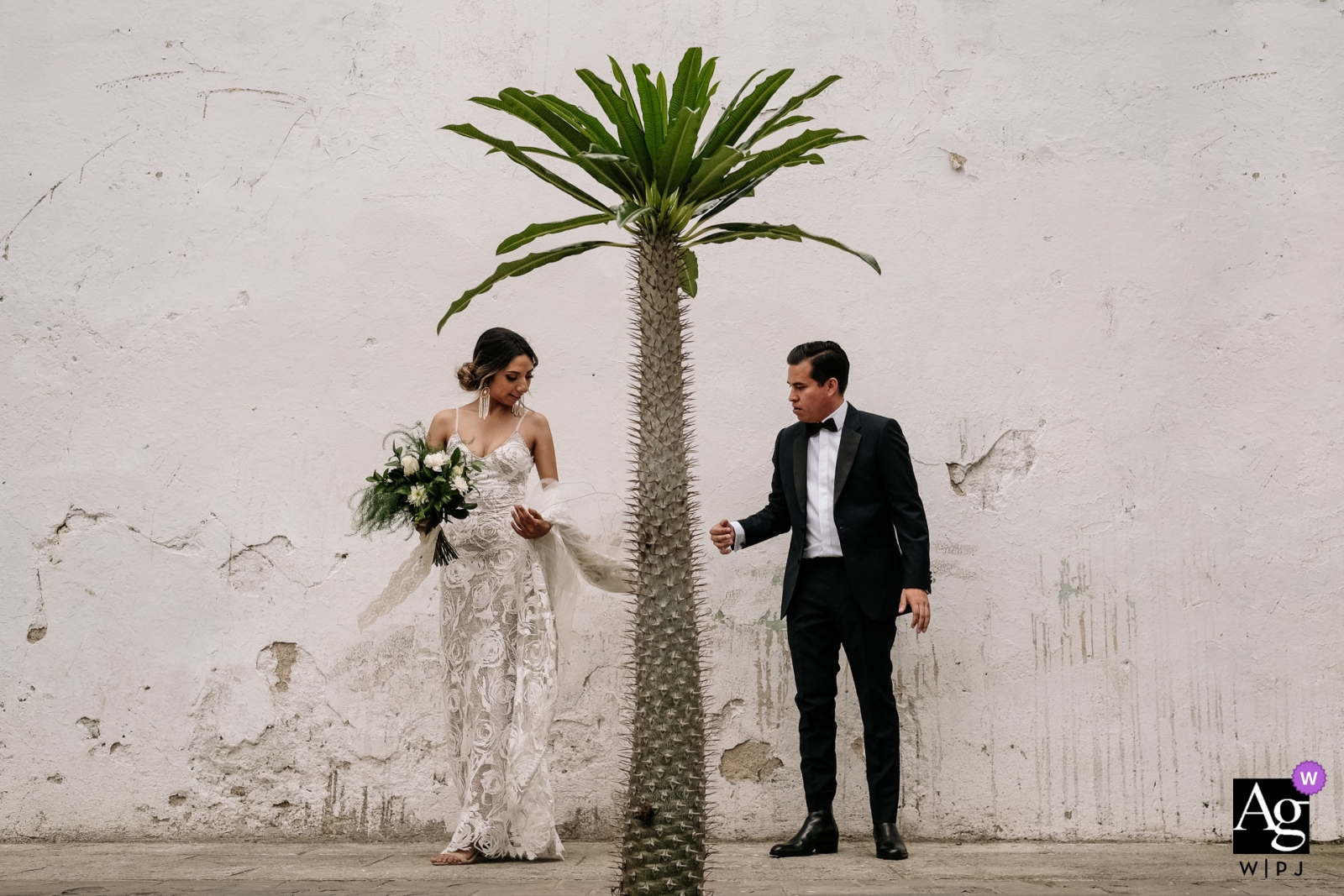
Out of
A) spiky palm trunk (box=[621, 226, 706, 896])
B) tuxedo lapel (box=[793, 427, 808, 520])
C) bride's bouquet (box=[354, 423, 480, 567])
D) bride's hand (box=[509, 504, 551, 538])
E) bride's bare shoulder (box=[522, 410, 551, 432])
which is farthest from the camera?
bride's bare shoulder (box=[522, 410, 551, 432])

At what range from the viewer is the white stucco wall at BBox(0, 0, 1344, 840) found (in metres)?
4.79

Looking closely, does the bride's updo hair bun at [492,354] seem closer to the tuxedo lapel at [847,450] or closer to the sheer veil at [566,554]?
the sheer veil at [566,554]

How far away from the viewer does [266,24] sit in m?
5.19

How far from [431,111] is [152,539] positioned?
2.39 metres

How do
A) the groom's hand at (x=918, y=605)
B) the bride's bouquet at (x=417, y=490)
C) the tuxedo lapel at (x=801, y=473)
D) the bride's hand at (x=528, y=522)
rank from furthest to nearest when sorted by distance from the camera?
the tuxedo lapel at (x=801, y=473) → the groom's hand at (x=918, y=605) → the bride's hand at (x=528, y=522) → the bride's bouquet at (x=417, y=490)

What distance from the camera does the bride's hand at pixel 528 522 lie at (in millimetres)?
4090

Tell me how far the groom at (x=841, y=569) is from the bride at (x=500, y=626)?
0.88 metres

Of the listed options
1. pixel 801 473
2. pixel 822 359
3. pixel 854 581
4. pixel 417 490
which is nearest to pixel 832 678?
pixel 854 581

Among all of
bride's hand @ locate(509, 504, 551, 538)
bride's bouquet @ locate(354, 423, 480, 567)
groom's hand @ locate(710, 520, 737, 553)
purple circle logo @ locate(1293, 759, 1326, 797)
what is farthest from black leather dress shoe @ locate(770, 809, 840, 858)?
purple circle logo @ locate(1293, 759, 1326, 797)

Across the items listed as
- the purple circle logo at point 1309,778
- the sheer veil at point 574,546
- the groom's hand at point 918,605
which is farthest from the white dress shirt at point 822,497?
the purple circle logo at point 1309,778

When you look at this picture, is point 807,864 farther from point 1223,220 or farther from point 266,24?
point 266,24

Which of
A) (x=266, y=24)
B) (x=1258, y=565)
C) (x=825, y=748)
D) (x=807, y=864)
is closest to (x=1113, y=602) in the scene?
(x=1258, y=565)

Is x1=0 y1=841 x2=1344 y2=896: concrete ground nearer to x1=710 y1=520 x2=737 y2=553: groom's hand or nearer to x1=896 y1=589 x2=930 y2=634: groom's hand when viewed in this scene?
x1=896 y1=589 x2=930 y2=634: groom's hand

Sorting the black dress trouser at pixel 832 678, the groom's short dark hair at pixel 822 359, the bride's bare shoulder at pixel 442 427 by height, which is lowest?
the black dress trouser at pixel 832 678
